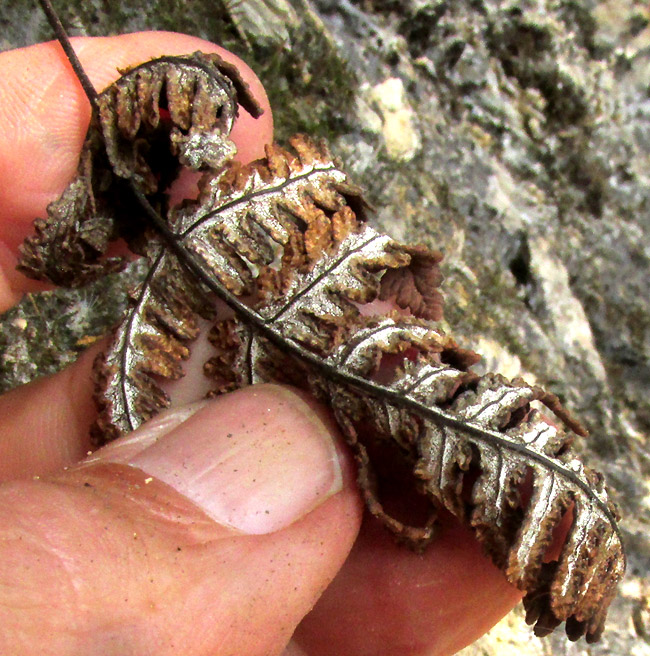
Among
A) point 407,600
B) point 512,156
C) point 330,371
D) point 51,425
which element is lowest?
point 407,600

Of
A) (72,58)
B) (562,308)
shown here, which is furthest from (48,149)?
(562,308)

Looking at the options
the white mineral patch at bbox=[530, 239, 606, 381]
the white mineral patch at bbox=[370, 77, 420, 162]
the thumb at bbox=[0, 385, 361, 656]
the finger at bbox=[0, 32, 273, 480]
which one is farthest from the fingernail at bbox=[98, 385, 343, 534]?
the white mineral patch at bbox=[530, 239, 606, 381]

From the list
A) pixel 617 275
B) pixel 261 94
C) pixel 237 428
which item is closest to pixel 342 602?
pixel 237 428

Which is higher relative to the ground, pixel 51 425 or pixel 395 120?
pixel 395 120

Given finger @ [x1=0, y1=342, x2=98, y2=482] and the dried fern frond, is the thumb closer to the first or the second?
the dried fern frond

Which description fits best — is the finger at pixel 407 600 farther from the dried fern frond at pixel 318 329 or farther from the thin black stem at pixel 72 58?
the thin black stem at pixel 72 58

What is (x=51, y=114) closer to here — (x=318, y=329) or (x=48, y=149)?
(x=48, y=149)

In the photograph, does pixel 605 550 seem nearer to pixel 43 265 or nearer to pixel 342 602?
pixel 342 602
